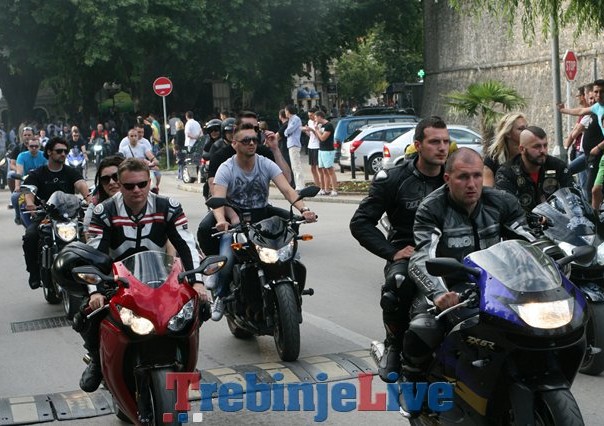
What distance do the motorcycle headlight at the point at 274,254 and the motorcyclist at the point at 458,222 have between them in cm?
263

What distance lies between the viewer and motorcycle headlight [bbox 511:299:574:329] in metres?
4.52

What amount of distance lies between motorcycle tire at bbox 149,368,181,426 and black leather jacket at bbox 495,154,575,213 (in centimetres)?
352

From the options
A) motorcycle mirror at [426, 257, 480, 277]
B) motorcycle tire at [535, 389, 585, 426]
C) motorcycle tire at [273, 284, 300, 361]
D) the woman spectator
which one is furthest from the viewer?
the woman spectator

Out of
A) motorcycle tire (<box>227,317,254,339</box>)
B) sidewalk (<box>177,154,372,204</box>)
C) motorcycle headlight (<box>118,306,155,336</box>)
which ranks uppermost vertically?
motorcycle headlight (<box>118,306,155,336</box>)

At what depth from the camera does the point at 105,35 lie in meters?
39.9

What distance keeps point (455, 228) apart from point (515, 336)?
3.58 ft

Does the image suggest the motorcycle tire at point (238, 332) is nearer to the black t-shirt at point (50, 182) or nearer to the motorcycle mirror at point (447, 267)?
the black t-shirt at point (50, 182)

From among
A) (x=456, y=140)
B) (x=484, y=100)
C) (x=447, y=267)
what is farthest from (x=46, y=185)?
(x=456, y=140)

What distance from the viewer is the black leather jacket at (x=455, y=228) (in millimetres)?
5523

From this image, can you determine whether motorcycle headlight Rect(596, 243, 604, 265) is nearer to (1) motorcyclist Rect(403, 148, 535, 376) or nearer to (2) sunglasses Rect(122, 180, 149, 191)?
(1) motorcyclist Rect(403, 148, 535, 376)

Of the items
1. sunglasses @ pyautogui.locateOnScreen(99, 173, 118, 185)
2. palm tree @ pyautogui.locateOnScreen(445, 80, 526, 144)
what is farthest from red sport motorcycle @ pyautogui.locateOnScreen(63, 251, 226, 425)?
palm tree @ pyautogui.locateOnScreen(445, 80, 526, 144)

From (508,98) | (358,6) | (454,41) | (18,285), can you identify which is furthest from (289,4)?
(18,285)

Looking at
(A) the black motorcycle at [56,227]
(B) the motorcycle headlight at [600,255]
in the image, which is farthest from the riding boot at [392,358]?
(A) the black motorcycle at [56,227]

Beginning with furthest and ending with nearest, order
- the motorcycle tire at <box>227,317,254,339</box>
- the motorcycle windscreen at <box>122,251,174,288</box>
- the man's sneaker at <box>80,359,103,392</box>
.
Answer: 1. the motorcycle tire at <box>227,317,254,339</box>
2. the man's sneaker at <box>80,359,103,392</box>
3. the motorcycle windscreen at <box>122,251,174,288</box>
